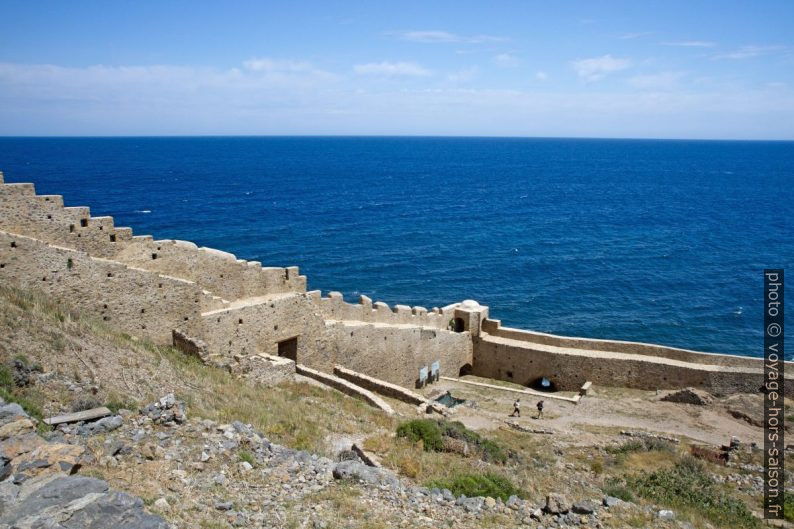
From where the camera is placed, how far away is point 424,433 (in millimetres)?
15125

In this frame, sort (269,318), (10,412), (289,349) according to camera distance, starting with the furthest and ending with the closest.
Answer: (289,349) → (269,318) → (10,412)

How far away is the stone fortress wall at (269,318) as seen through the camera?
17000 mm

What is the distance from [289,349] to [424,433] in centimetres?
840

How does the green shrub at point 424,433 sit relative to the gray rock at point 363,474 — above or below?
below

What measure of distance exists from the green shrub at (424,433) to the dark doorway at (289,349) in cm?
745

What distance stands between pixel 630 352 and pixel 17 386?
76.4ft

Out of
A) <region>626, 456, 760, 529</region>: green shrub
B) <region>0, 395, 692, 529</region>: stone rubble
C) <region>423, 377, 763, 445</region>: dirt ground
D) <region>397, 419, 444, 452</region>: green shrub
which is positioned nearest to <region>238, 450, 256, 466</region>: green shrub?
<region>0, 395, 692, 529</region>: stone rubble

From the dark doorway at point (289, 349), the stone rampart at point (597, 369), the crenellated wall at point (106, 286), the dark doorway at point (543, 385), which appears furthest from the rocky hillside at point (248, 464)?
the dark doorway at point (543, 385)

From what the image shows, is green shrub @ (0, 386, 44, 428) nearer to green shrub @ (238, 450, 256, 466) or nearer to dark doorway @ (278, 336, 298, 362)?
green shrub @ (238, 450, 256, 466)

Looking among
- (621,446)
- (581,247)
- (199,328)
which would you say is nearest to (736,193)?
(581,247)

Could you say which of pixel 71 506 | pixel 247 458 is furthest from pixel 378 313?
pixel 71 506

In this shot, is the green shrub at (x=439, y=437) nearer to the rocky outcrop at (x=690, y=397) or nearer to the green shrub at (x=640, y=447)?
the green shrub at (x=640, y=447)

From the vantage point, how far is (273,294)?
73.7 ft

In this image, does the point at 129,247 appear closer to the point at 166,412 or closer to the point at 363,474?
the point at 166,412
